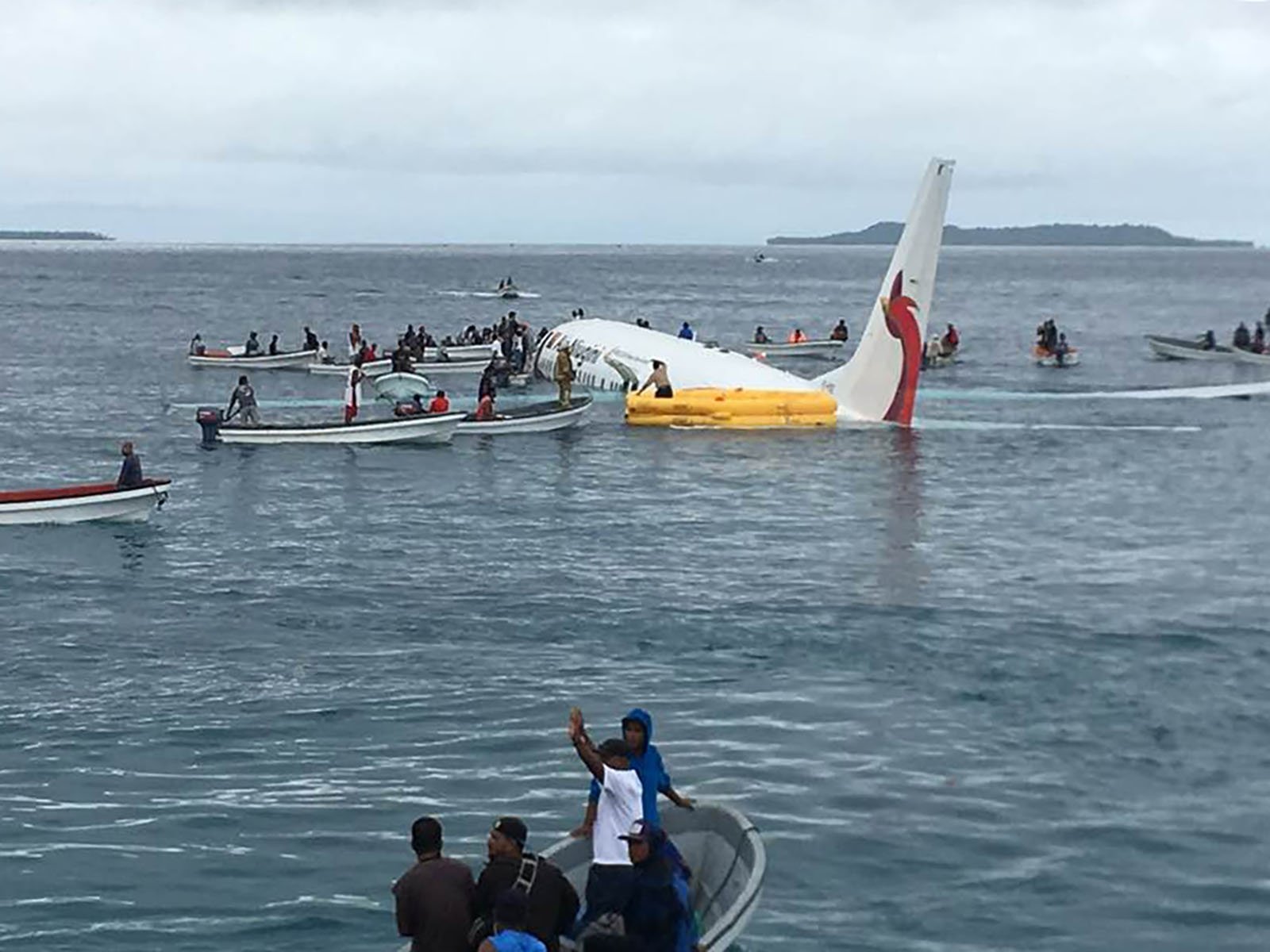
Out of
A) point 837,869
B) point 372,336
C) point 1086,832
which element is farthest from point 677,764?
point 372,336

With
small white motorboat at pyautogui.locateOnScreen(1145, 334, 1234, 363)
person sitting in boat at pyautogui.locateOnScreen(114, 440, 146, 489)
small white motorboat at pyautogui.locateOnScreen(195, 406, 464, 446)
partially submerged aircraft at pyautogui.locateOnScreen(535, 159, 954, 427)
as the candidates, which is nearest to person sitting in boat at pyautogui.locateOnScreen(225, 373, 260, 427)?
small white motorboat at pyautogui.locateOnScreen(195, 406, 464, 446)

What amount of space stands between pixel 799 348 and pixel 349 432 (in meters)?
48.3

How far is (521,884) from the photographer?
12.8 metres

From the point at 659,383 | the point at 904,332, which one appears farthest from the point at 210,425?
the point at 904,332

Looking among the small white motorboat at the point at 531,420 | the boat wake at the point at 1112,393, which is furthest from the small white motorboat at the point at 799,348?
the small white motorboat at the point at 531,420

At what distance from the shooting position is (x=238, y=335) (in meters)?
122

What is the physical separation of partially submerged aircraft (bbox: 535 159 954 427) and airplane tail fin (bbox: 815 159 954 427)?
26mm

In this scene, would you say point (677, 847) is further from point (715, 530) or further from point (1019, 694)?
point (715, 530)

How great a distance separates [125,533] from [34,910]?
22283 millimetres

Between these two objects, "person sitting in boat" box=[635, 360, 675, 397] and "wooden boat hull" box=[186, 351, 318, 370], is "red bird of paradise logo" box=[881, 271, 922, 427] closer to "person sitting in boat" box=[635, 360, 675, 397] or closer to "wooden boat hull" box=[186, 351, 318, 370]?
"person sitting in boat" box=[635, 360, 675, 397]

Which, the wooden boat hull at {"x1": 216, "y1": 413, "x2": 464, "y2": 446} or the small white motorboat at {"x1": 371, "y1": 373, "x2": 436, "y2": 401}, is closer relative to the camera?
the wooden boat hull at {"x1": 216, "y1": 413, "x2": 464, "y2": 446}

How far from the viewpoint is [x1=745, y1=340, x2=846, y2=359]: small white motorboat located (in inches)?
3789

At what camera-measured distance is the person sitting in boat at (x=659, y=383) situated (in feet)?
196

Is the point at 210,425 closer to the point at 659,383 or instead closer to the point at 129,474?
the point at 129,474
